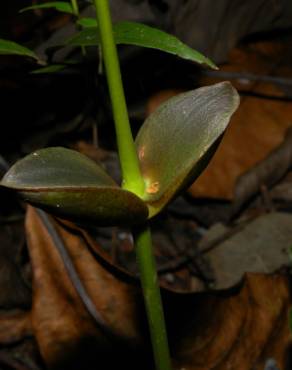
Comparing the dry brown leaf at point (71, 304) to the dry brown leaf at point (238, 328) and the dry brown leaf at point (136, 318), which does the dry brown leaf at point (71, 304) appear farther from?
the dry brown leaf at point (238, 328)

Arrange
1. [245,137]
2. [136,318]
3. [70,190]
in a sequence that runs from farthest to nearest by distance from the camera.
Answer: [245,137]
[136,318]
[70,190]

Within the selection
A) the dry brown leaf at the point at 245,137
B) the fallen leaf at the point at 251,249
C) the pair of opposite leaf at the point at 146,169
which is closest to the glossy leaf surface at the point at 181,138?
the pair of opposite leaf at the point at 146,169

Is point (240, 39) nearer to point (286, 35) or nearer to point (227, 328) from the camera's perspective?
point (286, 35)

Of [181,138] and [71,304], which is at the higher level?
[181,138]

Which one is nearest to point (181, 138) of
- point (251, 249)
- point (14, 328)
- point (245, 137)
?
point (14, 328)

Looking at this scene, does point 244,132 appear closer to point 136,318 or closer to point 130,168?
point 136,318

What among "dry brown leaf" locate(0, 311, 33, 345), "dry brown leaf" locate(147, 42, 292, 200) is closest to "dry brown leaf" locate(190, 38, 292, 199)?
"dry brown leaf" locate(147, 42, 292, 200)

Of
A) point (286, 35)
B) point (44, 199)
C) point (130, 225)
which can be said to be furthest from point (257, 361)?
point (286, 35)
